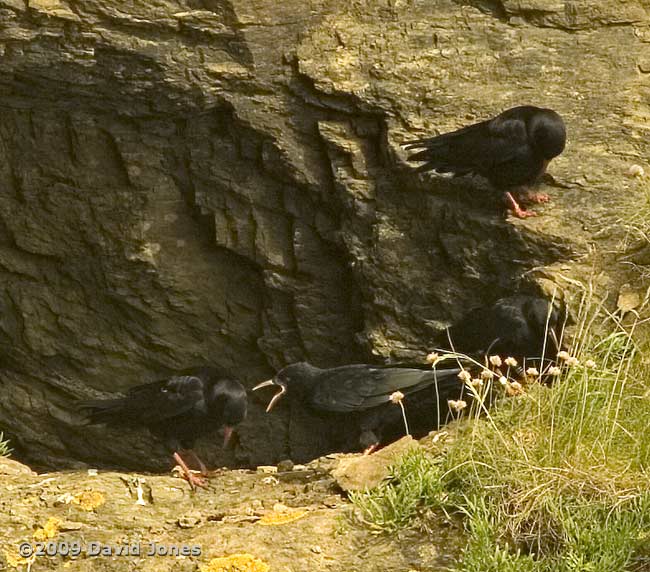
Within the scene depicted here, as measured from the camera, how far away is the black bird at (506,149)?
788 cm

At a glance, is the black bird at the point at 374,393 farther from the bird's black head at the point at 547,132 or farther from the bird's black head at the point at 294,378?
the bird's black head at the point at 547,132

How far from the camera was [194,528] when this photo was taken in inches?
236

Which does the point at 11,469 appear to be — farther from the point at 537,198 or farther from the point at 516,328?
the point at 537,198

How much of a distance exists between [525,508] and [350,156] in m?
4.14

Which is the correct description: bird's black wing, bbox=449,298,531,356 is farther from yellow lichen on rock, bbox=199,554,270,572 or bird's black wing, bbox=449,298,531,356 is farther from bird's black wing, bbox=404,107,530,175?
yellow lichen on rock, bbox=199,554,270,572

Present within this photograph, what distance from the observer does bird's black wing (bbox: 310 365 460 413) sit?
7262mm

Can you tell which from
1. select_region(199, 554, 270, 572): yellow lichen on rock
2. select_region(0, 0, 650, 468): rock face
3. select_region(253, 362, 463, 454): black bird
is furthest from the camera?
select_region(0, 0, 650, 468): rock face

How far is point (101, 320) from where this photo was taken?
34.3 feet

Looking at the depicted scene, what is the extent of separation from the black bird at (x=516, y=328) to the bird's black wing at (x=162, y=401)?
1.60 m

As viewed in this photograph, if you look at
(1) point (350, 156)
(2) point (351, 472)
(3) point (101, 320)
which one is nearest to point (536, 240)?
(1) point (350, 156)

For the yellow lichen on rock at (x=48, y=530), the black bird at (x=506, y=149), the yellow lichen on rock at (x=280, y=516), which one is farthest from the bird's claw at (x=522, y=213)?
the yellow lichen on rock at (x=48, y=530)

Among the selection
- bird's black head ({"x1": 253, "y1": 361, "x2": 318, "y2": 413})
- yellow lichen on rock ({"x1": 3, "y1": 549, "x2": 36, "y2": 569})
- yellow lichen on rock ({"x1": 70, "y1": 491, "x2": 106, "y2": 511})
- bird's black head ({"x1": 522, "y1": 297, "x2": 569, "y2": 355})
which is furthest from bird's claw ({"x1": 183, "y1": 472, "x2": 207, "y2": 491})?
bird's black head ({"x1": 522, "y1": 297, "x2": 569, "y2": 355})

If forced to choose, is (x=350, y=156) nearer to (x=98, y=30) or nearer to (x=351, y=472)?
(x=98, y=30)

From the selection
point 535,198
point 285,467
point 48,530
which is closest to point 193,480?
point 285,467
